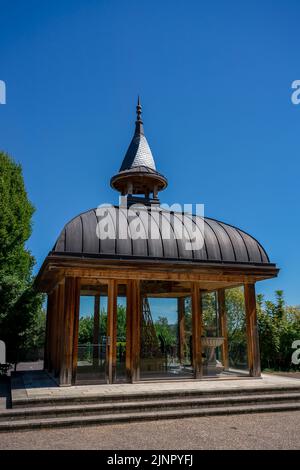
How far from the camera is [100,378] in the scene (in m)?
9.52

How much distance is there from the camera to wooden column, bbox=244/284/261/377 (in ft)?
35.6

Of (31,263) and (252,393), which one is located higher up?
(31,263)

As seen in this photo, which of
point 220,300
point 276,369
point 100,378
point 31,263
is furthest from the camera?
point 31,263

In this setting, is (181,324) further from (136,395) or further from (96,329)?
(136,395)

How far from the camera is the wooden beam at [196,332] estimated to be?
1031cm

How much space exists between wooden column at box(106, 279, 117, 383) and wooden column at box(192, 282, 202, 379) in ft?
7.37

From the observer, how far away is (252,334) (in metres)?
11.0

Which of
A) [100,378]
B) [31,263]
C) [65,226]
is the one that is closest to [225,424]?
[100,378]

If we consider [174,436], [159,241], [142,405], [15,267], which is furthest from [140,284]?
[15,267]

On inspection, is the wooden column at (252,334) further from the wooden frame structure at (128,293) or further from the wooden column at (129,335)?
the wooden column at (129,335)

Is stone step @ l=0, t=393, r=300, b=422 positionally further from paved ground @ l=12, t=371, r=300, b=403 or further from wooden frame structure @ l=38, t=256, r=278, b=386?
wooden frame structure @ l=38, t=256, r=278, b=386

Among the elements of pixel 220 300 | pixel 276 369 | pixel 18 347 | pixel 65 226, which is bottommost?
pixel 276 369
